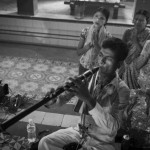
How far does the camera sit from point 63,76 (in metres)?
5.43

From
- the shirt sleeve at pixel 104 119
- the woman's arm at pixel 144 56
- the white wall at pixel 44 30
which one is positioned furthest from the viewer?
the white wall at pixel 44 30

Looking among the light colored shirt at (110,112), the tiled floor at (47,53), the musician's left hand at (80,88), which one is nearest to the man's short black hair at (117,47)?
the light colored shirt at (110,112)

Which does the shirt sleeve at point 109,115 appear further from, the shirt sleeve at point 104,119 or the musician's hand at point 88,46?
the musician's hand at point 88,46

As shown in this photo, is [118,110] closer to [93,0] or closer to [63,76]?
[63,76]

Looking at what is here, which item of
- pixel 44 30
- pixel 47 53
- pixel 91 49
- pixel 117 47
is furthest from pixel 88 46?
pixel 44 30

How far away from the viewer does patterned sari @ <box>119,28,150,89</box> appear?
3.82 metres

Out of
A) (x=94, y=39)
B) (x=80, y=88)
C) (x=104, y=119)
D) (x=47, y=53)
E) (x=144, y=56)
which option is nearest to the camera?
(x=80, y=88)

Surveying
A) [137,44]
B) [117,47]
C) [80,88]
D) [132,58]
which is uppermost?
[117,47]

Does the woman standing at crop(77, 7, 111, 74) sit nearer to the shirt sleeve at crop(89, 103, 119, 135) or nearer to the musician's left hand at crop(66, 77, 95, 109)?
the shirt sleeve at crop(89, 103, 119, 135)

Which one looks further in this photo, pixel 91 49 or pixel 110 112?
pixel 91 49

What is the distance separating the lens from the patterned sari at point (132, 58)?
3822mm

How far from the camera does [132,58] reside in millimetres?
3912

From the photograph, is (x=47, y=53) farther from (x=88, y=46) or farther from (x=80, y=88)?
(x=80, y=88)

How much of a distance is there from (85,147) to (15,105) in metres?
2.01
